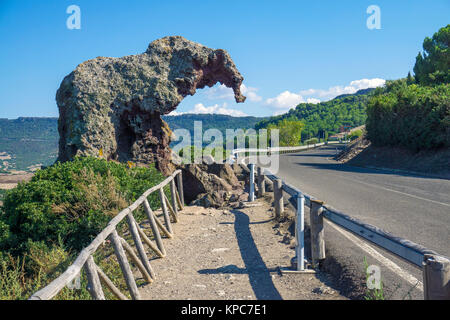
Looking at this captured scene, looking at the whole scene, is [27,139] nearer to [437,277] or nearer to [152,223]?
[152,223]

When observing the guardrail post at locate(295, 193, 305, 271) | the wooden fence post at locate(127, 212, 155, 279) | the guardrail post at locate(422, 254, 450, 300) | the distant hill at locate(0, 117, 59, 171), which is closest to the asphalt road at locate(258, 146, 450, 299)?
the guardrail post at locate(295, 193, 305, 271)

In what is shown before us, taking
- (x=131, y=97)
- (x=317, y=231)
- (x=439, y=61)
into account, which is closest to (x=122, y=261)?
(x=317, y=231)

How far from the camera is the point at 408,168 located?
21359 millimetres

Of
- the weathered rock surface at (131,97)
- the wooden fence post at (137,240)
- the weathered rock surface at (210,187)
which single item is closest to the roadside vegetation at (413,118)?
the weathered rock surface at (131,97)

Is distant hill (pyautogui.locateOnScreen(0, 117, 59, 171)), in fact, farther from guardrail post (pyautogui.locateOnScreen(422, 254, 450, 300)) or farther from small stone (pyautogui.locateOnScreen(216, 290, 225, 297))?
guardrail post (pyautogui.locateOnScreen(422, 254, 450, 300))

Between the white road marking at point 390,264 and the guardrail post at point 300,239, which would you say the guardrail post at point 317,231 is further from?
the white road marking at point 390,264

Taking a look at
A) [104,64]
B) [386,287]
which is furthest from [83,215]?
[104,64]

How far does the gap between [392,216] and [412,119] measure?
17190 mm

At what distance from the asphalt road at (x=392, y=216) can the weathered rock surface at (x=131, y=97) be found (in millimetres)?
6035

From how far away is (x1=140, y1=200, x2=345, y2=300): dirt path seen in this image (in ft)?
16.4

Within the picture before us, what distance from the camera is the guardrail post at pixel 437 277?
2.93m

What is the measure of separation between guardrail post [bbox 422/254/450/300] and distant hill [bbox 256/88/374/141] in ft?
339

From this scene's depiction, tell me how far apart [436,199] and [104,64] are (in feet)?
39.8
